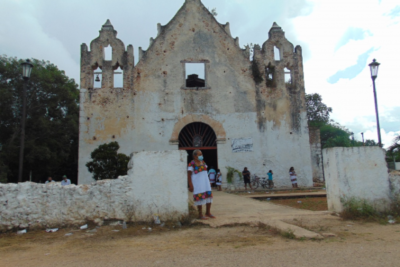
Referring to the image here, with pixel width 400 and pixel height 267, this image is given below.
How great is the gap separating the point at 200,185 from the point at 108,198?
172cm

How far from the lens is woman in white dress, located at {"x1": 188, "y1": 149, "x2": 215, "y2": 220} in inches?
235

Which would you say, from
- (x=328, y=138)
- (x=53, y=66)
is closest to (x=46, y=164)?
(x=53, y=66)

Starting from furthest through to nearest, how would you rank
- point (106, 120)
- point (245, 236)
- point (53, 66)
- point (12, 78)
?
point (53, 66), point (12, 78), point (106, 120), point (245, 236)

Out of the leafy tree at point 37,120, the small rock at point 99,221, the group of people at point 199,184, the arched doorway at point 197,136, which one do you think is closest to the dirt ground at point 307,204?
the group of people at point 199,184

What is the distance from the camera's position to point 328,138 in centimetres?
4228

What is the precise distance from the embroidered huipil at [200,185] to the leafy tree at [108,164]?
15.9 feet

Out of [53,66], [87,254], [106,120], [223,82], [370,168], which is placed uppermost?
[53,66]

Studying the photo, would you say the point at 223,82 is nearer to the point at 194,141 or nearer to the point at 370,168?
the point at 194,141

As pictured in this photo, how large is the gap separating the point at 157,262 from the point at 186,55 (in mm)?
12633

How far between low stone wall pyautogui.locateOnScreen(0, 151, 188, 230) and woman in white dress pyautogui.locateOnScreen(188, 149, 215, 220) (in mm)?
240

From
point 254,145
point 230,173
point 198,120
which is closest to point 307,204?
point 230,173

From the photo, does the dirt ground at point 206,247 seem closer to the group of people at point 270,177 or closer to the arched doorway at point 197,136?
the group of people at point 270,177

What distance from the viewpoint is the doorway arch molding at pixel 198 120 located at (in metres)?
14.4

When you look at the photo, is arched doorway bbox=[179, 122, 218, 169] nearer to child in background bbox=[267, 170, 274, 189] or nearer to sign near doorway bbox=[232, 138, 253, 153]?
sign near doorway bbox=[232, 138, 253, 153]
